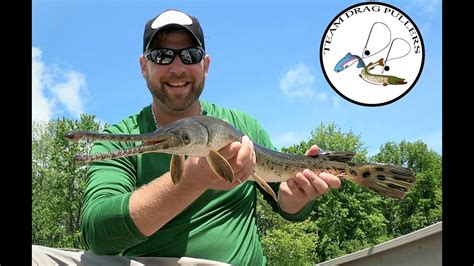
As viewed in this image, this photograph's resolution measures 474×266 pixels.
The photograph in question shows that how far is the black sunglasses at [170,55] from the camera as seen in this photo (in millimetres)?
3338

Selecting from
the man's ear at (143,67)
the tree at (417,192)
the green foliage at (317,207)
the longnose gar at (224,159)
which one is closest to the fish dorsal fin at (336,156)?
the longnose gar at (224,159)

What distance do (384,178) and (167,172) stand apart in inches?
56.7

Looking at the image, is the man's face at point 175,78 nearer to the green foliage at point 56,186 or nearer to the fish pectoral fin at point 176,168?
the fish pectoral fin at point 176,168

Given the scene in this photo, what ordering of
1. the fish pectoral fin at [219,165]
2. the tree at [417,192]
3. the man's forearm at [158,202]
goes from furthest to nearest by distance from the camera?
the tree at [417,192] → the man's forearm at [158,202] → the fish pectoral fin at [219,165]

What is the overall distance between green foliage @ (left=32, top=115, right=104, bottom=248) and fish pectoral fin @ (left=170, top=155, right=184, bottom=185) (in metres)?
24.3

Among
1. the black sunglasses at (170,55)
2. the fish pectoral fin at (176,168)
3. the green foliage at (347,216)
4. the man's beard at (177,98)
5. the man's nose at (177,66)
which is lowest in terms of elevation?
the green foliage at (347,216)

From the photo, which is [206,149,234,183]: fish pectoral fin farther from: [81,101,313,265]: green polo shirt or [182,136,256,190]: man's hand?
[81,101,313,265]: green polo shirt

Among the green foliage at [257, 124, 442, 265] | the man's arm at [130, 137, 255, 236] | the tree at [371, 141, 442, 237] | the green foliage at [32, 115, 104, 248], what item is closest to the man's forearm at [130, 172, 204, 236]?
the man's arm at [130, 137, 255, 236]

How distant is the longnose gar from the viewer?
86.7 inches
